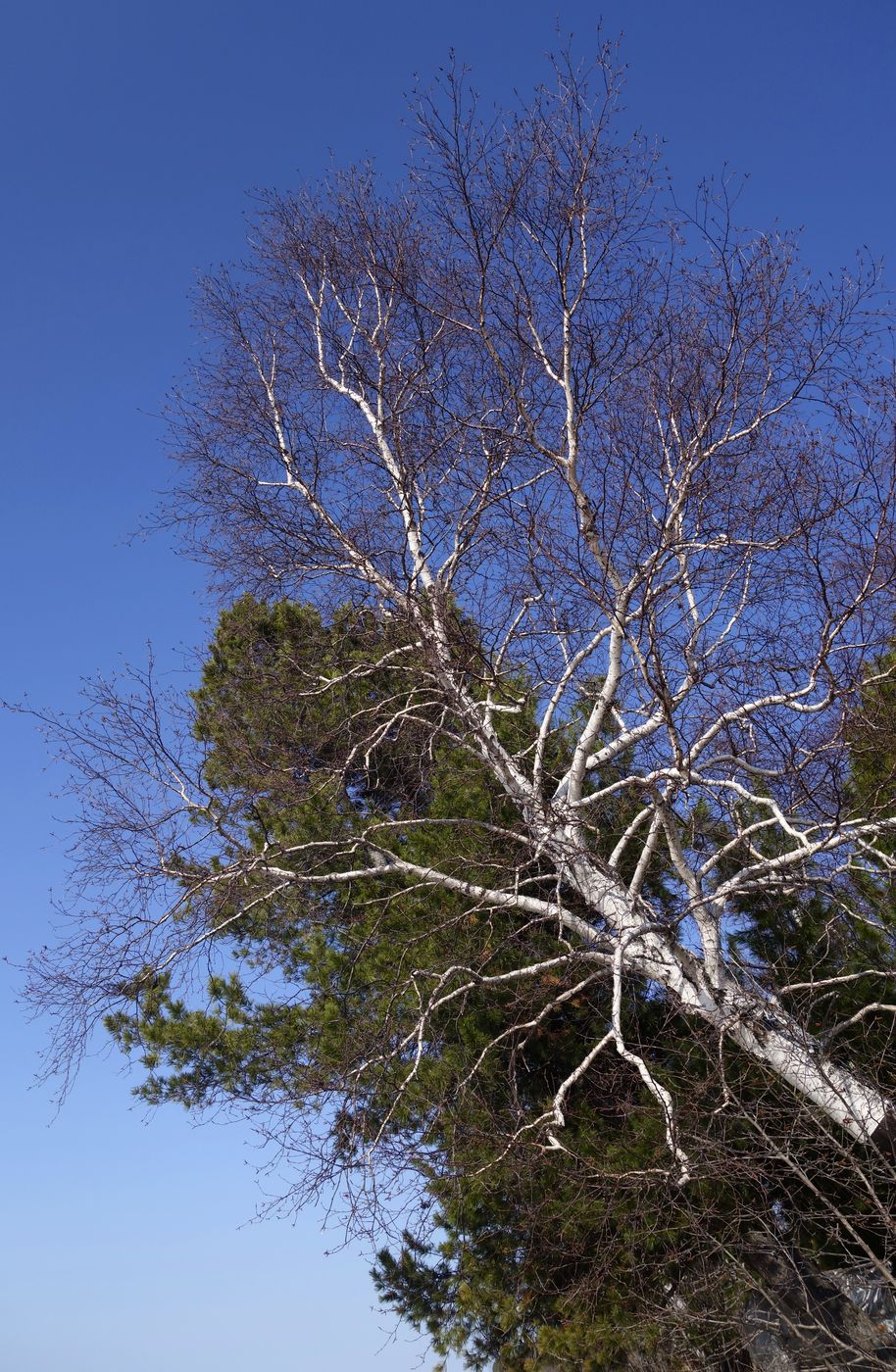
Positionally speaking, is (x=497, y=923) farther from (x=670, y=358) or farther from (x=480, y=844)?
(x=670, y=358)

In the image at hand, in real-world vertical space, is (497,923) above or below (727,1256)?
above

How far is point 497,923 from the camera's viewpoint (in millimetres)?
7652

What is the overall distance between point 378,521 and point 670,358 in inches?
90.2

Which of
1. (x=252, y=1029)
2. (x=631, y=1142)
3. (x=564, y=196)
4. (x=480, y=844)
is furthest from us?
(x=252, y=1029)

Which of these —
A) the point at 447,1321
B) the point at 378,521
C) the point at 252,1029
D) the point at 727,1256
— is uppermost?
the point at 378,521

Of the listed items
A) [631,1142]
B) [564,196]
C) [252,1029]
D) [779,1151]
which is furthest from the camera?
[252,1029]

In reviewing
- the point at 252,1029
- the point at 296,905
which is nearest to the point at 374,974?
the point at 296,905

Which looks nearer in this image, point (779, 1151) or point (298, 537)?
point (779, 1151)

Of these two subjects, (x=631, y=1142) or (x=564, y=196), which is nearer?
(x=631, y=1142)

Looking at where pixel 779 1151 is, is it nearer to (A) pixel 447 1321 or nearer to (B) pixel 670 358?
(A) pixel 447 1321

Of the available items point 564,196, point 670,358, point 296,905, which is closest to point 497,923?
point 296,905

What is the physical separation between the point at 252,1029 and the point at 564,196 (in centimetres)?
639

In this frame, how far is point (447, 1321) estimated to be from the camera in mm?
7461

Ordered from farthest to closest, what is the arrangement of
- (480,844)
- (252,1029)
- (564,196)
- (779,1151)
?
(252,1029), (480,844), (564,196), (779,1151)
